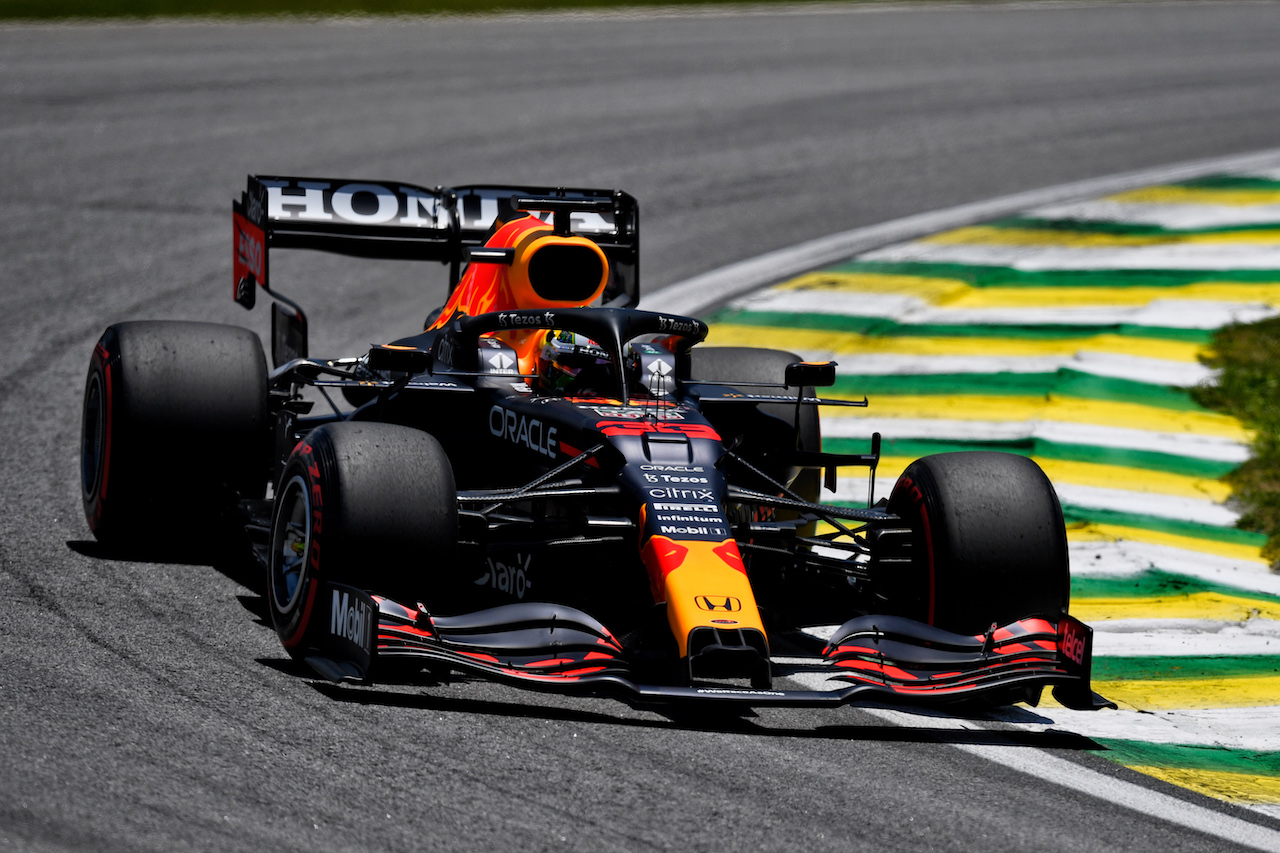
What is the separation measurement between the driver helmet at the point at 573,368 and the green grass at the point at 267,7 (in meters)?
17.1

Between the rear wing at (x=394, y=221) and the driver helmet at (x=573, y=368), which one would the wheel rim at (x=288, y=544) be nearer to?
the driver helmet at (x=573, y=368)

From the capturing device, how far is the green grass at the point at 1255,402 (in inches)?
322

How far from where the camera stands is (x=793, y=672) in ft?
19.6

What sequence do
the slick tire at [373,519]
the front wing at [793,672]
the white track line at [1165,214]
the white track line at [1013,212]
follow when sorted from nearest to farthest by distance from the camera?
the white track line at [1013,212]
the front wing at [793,672]
the slick tire at [373,519]
the white track line at [1165,214]

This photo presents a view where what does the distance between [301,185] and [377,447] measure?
337 cm

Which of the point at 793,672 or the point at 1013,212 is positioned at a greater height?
the point at 1013,212

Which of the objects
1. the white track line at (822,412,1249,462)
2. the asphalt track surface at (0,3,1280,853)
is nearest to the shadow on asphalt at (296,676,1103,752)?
the asphalt track surface at (0,3,1280,853)

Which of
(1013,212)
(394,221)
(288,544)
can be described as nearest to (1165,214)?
(1013,212)

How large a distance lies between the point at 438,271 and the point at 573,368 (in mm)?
5989

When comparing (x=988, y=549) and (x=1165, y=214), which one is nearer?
(x=988, y=549)

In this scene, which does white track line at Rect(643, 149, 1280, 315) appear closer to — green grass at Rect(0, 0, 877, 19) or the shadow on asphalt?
the shadow on asphalt

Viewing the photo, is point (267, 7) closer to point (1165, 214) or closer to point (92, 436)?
point (1165, 214)

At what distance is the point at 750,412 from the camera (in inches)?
286

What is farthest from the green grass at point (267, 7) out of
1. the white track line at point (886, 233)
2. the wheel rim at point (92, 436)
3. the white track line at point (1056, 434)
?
the wheel rim at point (92, 436)
